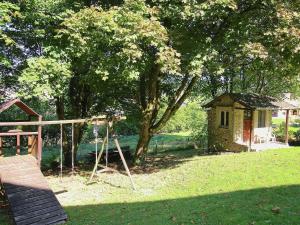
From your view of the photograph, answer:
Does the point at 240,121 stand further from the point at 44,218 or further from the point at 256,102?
the point at 44,218

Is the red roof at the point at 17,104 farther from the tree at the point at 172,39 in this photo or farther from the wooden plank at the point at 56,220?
the wooden plank at the point at 56,220

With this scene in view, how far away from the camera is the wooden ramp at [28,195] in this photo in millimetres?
10422

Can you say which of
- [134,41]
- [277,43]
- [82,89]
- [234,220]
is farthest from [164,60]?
[82,89]

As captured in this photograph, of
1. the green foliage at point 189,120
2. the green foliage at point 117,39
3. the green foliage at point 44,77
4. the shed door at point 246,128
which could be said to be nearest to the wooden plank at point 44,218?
the green foliage at point 44,77

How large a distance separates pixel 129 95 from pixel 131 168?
439 cm

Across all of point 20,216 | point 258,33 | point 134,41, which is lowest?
point 20,216

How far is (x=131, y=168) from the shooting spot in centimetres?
2005

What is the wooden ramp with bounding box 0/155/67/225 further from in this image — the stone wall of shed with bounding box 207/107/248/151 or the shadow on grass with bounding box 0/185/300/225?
the stone wall of shed with bounding box 207/107/248/151

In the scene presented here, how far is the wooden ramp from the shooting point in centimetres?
1042

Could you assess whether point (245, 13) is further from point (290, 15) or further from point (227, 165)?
point (227, 165)

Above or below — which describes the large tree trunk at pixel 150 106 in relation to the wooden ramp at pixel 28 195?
above

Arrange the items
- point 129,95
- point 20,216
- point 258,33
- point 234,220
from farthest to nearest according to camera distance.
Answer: point 129,95
point 258,33
point 20,216
point 234,220

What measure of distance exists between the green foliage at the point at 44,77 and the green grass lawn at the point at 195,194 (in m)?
4.26

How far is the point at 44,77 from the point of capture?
48.3 ft
